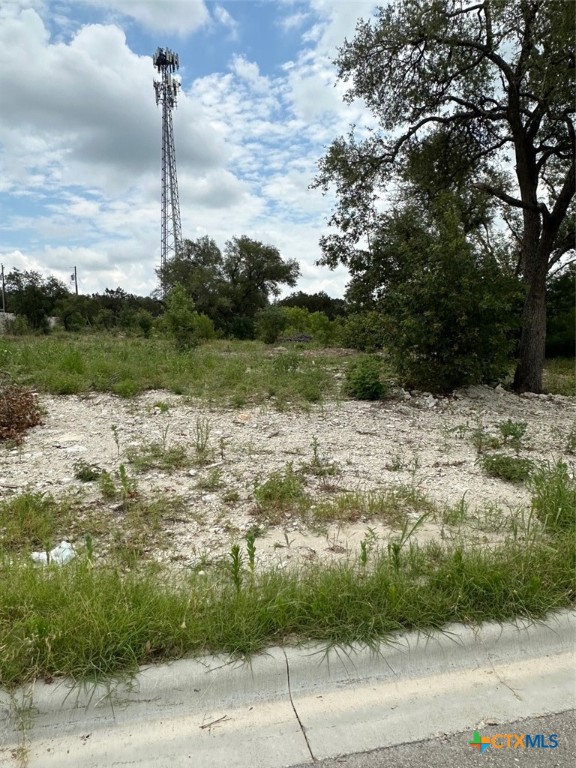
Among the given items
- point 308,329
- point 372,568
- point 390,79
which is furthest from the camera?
point 308,329

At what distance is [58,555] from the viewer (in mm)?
2607

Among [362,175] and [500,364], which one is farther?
[362,175]

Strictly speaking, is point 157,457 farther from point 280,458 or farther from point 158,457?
point 280,458

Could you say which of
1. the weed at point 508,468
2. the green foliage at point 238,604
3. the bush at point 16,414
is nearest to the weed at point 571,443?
the weed at point 508,468

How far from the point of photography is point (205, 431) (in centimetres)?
518

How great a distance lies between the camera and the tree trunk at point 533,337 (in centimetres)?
852

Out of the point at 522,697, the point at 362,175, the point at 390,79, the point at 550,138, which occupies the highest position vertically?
the point at 390,79

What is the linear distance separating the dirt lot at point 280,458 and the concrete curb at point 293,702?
2.52 ft

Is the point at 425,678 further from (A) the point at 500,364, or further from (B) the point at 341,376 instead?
(B) the point at 341,376

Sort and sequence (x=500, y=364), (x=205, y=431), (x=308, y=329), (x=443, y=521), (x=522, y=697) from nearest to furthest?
(x=522, y=697) → (x=443, y=521) → (x=205, y=431) → (x=500, y=364) → (x=308, y=329)

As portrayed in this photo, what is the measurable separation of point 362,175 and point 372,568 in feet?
28.9

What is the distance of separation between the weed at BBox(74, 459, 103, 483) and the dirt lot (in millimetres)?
79

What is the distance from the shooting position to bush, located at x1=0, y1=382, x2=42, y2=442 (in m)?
4.97

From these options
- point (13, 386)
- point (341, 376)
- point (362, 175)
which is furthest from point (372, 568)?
point (362, 175)
